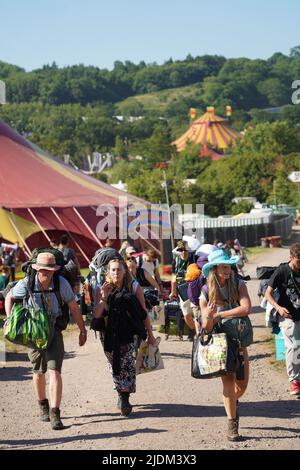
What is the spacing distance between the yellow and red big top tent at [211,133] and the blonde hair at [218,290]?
119 m

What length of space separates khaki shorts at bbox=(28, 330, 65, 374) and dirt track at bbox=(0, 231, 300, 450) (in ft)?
1.63

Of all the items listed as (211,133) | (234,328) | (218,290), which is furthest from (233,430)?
(211,133)

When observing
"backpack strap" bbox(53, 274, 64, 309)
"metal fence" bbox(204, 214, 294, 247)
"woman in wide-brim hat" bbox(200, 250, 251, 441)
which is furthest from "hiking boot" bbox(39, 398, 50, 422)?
"metal fence" bbox(204, 214, 294, 247)

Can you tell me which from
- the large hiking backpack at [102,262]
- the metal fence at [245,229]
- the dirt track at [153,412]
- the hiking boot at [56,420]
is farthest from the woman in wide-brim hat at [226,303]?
the metal fence at [245,229]

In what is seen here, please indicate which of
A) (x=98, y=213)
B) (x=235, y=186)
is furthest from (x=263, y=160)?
(x=98, y=213)

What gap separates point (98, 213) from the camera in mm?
27797

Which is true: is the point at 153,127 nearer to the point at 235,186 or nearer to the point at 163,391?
the point at 235,186

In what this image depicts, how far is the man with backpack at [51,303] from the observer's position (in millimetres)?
8500

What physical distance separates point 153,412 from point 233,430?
137 cm

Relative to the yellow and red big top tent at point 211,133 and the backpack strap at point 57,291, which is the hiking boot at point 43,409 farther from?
the yellow and red big top tent at point 211,133

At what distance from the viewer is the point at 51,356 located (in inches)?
338

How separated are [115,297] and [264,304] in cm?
336
